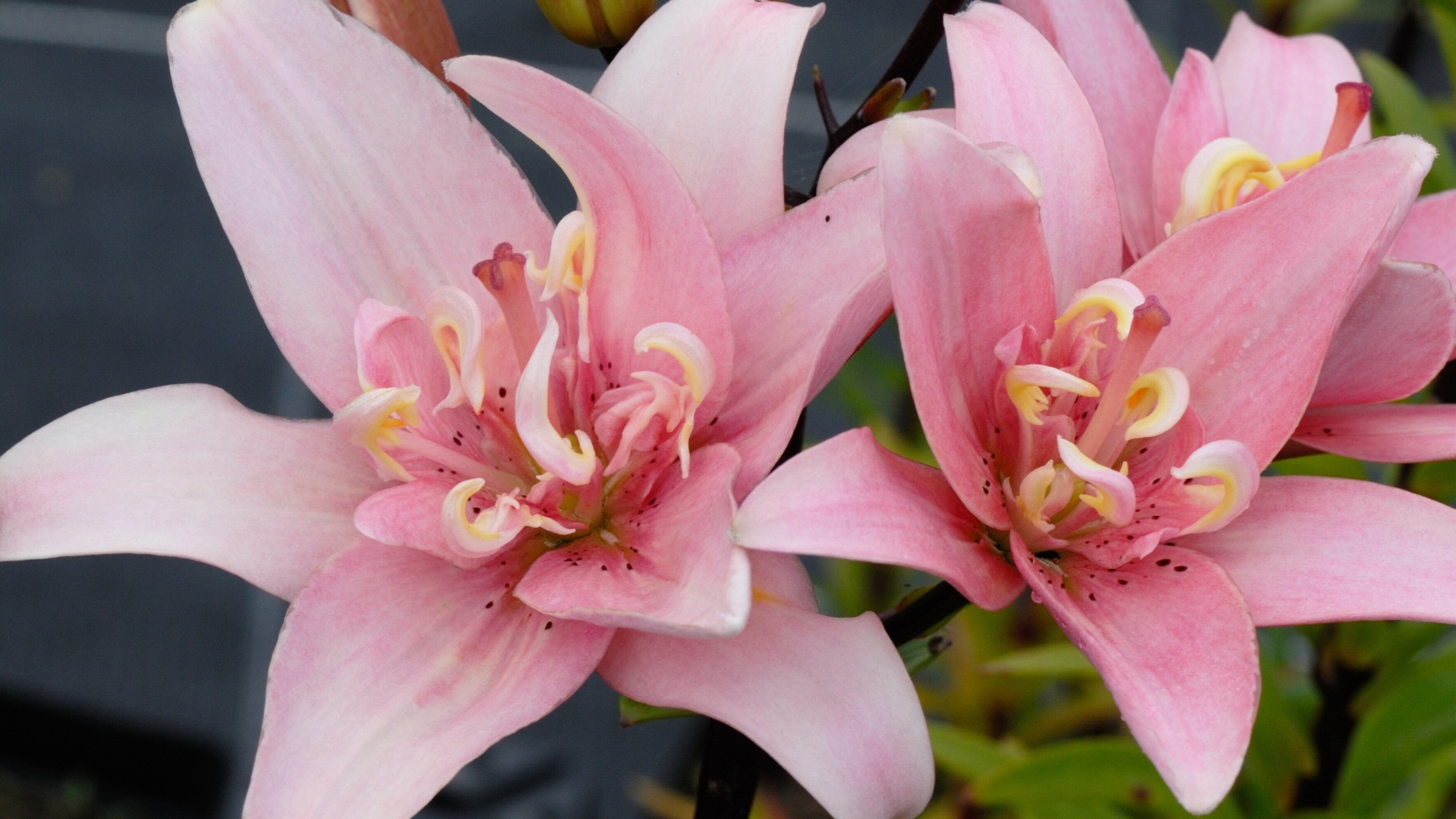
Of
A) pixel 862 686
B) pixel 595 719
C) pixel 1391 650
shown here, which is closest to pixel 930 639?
pixel 862 686

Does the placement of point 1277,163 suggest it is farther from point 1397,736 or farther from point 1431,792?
point 1431,792

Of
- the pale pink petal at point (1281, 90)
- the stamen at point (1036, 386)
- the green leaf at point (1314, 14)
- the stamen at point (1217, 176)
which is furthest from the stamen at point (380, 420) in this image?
the green leaf at point (1314, 14)

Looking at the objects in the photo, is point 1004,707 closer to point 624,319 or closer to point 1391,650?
point 1391,650

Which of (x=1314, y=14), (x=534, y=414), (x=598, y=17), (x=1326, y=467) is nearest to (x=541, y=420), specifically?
(x=534, y=414)

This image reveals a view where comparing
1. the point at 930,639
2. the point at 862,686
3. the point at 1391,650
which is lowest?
the point at 1391,650

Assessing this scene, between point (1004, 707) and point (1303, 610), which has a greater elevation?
point (1303, 610)

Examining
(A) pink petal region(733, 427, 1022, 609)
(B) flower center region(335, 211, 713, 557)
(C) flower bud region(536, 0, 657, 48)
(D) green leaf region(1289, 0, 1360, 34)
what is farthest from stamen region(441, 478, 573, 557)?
(D) green leaf region(1289, 0, 1360, 34)
